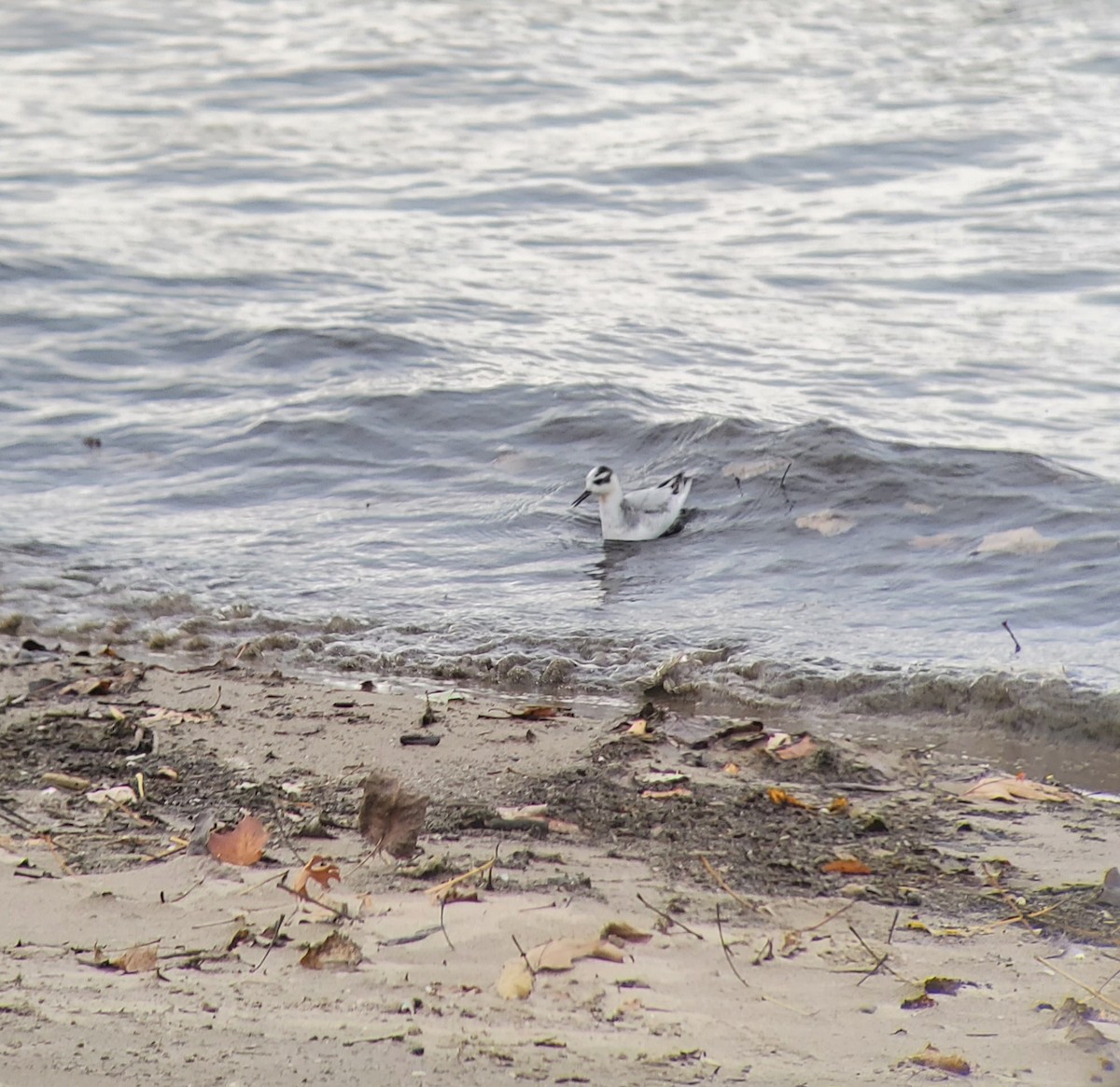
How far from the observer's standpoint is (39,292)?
38.6ft

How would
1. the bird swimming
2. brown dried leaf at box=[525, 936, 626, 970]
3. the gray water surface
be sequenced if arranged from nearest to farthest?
1. brown dried leaf at box=[525, 936, 626, 970]
2. the gray water surface
3. the bird swimming

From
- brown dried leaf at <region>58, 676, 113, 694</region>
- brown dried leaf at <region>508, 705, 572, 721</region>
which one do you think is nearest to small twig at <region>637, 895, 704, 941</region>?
brown dried leaf at <region>508, 705, 572, 721</region>

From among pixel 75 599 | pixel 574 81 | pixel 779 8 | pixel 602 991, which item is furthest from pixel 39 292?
pixel 779 8

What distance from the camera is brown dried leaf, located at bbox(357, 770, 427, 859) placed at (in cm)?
356

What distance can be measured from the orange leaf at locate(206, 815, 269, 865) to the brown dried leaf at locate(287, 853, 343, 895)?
0.15 meters

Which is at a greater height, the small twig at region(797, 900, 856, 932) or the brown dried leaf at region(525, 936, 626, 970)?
the brown dried leaf at region(525, 936, 626, 970)

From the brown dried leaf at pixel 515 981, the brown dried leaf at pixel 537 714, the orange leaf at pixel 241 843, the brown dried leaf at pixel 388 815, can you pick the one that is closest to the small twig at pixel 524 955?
the brown dried leaf at pixel 515 981

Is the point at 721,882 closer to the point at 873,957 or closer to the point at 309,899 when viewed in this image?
the point at 873,957

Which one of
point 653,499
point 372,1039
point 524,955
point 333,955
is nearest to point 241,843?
point 333,955

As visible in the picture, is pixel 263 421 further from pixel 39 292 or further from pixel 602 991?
pixel 602 991

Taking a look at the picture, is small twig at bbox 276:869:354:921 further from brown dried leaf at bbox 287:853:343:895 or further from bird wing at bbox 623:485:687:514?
bird wing at bbox 623:485:687:514

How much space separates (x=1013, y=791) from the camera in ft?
14.8

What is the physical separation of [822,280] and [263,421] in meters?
4.88

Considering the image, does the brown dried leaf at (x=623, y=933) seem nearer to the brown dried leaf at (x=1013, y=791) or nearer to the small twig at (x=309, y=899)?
the small twig at (x=309, y=899)
